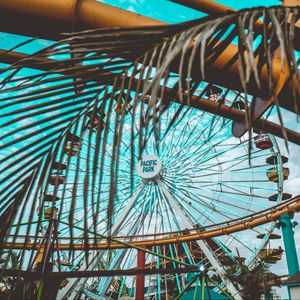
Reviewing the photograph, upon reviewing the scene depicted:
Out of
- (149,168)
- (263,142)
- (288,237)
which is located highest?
(263,142)

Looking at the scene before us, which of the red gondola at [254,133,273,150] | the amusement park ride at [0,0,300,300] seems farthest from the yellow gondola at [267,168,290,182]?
the amusement park ride at [0,0,300,300]

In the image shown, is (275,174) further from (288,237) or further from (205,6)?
(205,6)

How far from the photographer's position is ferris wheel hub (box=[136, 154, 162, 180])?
39.2ft

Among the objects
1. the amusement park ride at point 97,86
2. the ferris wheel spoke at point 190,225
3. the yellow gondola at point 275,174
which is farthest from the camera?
the yellow gondola at point 275,174

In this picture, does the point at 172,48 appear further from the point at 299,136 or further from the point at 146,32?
the point at 299,136

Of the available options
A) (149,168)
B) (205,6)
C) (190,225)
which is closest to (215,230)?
(190,225)

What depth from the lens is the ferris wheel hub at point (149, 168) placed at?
39.2 ft

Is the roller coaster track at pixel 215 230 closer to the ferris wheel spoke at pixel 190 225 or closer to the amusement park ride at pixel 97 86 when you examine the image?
the ferris wheel spoke at pixel 190 225

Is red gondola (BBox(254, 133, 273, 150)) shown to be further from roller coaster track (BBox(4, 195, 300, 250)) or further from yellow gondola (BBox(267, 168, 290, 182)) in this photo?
roller coaster track (BBox(4, 195, 300, 250))

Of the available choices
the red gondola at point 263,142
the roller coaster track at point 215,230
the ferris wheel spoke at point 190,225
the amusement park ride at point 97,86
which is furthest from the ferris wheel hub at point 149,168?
the amusement park ride at point 97,86

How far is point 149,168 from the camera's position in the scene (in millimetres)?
12250

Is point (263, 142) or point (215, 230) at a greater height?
point (263, 142)

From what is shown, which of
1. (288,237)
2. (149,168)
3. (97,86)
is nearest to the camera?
(97,86)

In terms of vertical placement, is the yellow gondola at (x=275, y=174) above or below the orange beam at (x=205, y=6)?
above
